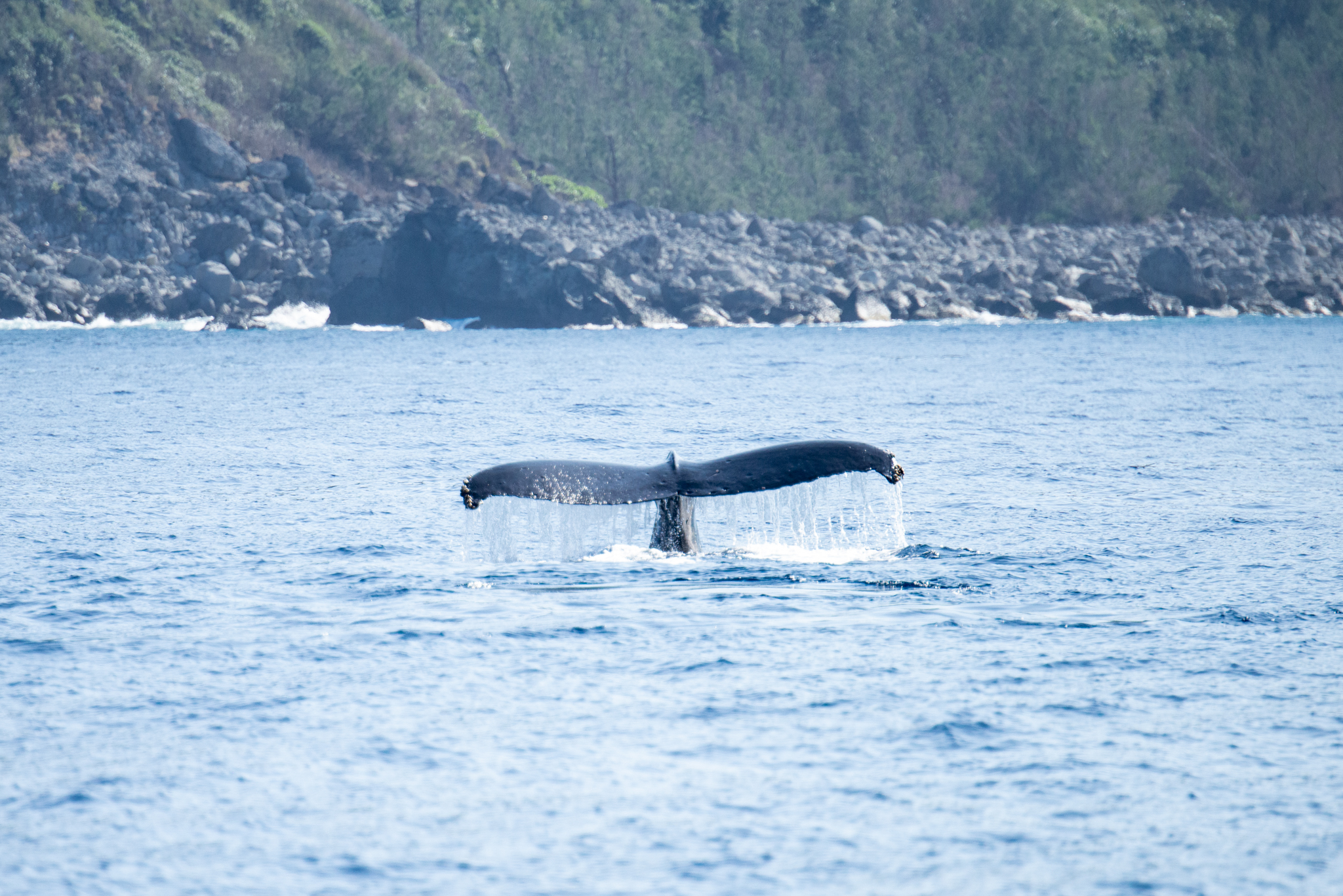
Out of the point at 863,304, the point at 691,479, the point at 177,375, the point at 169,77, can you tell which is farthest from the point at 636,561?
the point at 169,77

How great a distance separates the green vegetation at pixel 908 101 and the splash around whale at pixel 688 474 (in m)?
87.9

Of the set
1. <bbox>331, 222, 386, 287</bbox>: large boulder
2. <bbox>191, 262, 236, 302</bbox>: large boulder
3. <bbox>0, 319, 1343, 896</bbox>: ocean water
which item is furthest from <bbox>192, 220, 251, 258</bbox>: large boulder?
<bbox>0, 319, 1343, 896</bbox>: ocean water

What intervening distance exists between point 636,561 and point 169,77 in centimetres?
7220

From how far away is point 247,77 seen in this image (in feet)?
278

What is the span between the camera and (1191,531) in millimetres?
16406

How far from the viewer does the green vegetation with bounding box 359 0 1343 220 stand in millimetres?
105312

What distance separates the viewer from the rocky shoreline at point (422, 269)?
68.6 m

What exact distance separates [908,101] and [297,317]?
2568 inches

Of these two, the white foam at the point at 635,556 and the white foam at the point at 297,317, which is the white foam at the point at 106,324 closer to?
the white foam at the point at 297,317

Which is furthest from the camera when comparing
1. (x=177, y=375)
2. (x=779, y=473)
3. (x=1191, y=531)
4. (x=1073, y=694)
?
(x=177, y=375)

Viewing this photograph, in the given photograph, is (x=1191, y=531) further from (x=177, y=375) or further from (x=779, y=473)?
(x=177, y=375)

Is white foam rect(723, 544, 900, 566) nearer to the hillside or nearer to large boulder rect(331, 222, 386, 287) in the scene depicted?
large boulder rect(331, 222, 386, 287)

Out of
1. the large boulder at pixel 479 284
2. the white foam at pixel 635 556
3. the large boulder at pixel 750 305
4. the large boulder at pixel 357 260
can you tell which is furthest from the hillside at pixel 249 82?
the white foam at pixel 635 556

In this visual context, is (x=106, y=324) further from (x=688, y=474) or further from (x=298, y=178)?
(x=688, y=474)
